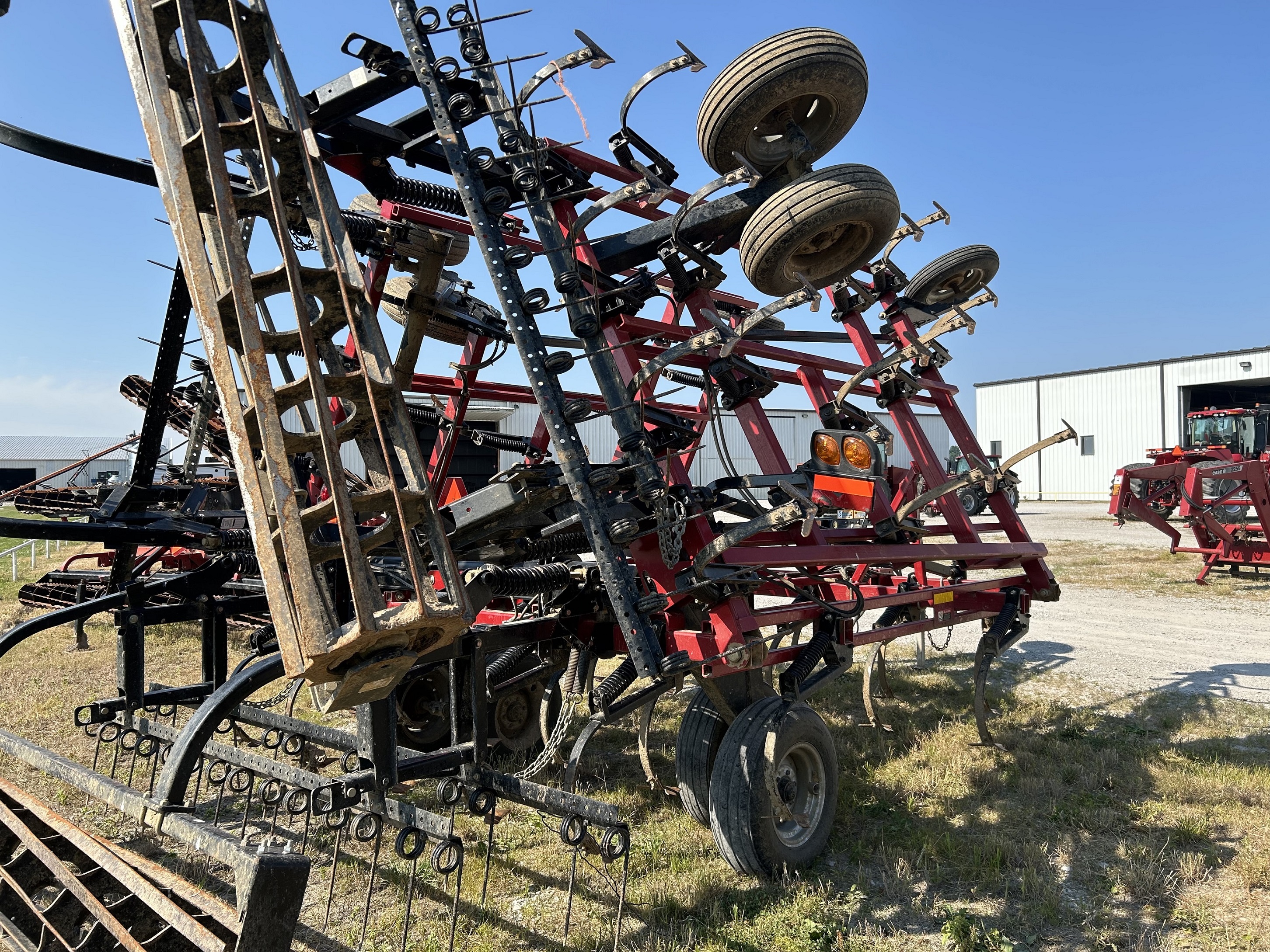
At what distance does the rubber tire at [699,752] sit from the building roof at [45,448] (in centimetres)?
6777

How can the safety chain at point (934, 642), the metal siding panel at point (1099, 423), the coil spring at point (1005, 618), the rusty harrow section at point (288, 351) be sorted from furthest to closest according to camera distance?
the metal siding panel at point (1099, 423) → the safety chain at point (934, 642) → the coil spring at point (1005, 618) → the rusty harrow section at point (288, 351)

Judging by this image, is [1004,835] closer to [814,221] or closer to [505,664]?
[505,664]

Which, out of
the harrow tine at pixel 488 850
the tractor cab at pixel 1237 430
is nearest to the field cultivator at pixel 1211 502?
the tractor cab at pixel 1237 430

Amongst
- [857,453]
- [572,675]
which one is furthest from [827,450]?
[572,675]

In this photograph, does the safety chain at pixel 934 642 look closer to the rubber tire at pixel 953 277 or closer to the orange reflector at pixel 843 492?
the rubber tire at pixel 953 277

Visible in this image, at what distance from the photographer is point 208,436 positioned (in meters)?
8.80

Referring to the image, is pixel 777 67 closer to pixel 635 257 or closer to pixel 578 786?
pixel 635 257

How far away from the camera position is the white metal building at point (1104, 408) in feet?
111

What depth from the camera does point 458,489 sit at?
4445mm

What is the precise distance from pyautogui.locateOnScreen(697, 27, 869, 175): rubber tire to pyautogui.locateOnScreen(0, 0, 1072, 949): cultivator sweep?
0.01 meters

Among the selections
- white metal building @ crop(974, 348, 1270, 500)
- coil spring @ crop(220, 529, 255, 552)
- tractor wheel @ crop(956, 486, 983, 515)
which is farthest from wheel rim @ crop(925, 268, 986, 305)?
white metal building @ crop(974, 348, 1270, 500)

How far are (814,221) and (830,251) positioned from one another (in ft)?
1.49

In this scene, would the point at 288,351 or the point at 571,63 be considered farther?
the point at 571,63

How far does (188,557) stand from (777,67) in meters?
8.49
